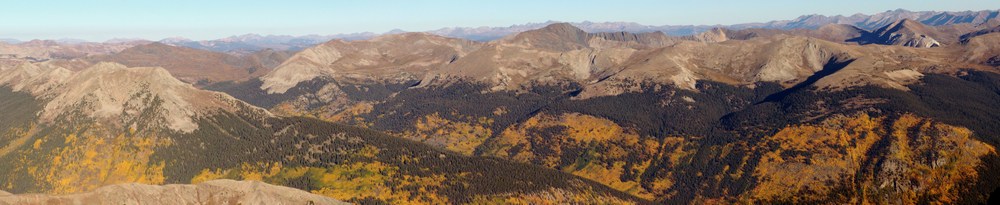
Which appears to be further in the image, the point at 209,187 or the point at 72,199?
the point at 209,187

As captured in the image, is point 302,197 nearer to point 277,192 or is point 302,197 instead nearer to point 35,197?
point 277,192

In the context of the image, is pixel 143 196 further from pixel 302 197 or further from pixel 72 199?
pixel 302 197

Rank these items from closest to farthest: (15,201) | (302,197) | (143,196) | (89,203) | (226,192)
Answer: (15,201) → (89,203) → (143,196) → (226,192) → (302,197)

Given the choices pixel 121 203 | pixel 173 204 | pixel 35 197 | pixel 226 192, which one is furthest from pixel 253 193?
pixel 35 197

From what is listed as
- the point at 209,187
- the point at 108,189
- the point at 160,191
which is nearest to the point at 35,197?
the point at 108,189

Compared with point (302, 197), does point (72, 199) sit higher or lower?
higher

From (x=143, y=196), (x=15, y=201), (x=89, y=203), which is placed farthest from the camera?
(x=143, y=196)
